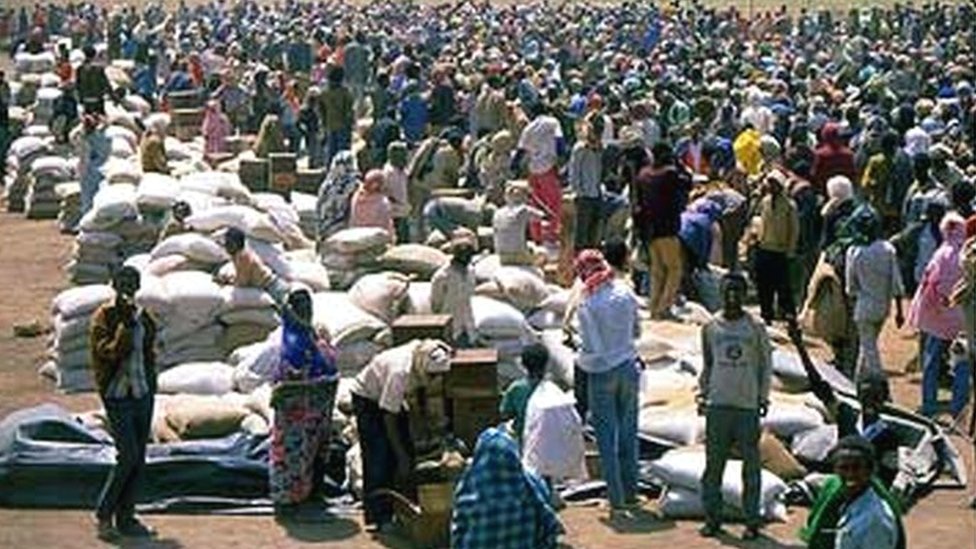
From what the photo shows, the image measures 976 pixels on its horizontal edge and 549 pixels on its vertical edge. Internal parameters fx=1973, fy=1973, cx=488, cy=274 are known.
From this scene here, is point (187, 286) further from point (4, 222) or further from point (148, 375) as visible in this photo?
point (4, 222)

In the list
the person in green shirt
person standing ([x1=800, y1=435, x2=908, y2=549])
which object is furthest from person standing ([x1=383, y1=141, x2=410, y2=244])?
person standing ([x1=800, y1=435, x2=908, y2=549])

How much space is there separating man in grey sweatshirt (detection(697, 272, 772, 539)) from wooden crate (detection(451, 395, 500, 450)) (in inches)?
49.1

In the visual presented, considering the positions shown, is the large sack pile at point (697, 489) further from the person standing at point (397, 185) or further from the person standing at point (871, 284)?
the person standing at point (397, 185)

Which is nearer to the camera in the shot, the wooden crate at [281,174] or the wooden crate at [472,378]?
the wooden crate at [472,378]

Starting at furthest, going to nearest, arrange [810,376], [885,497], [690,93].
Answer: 1. [690,93]
2. [810,376]
3. [885,497]

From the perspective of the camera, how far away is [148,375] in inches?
428

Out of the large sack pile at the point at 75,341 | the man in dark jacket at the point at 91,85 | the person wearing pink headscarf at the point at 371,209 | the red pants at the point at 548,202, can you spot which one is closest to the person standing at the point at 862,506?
the large sack pile at the point at 75,341

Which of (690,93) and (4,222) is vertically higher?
(690,93)

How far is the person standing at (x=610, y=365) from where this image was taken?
11.2m

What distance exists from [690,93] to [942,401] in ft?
37.2

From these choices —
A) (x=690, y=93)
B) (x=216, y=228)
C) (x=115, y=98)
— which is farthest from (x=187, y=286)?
(x=115, y=98)

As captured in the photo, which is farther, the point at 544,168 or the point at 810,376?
the point at 544,168

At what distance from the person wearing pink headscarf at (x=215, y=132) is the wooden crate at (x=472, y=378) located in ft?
41.7

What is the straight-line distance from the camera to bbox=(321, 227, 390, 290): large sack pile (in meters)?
15.9
